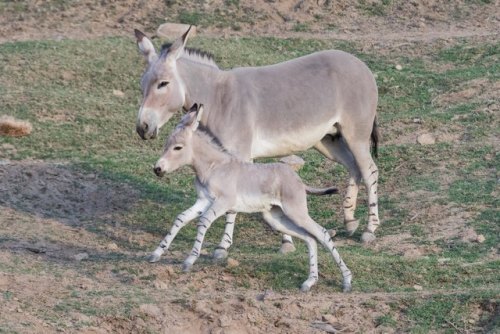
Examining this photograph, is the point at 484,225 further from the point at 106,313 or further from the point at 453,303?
the point at 106,313

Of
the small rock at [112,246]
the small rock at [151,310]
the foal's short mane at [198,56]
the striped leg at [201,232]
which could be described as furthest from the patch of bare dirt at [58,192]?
the small rock at [151,310]

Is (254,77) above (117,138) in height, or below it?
above

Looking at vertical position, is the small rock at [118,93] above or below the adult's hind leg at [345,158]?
below

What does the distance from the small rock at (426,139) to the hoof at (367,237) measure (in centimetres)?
288

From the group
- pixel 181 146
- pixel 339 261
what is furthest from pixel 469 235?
pixel 181 146

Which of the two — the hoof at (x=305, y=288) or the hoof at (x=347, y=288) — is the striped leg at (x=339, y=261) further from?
the hoof at (x=305, y=288)

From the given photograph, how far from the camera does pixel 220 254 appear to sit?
432 inches

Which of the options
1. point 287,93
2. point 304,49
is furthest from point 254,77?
point 304,49

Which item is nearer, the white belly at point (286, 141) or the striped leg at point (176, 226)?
the striped leg at point (176, 226)

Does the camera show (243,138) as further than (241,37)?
No

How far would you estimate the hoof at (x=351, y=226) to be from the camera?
41.6 feet

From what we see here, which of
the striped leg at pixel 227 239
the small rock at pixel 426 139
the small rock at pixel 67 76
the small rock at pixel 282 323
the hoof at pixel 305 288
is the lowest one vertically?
the small rock at pixel 67 76

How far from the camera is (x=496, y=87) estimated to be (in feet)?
54.1

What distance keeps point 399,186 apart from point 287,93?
236 centimetres
